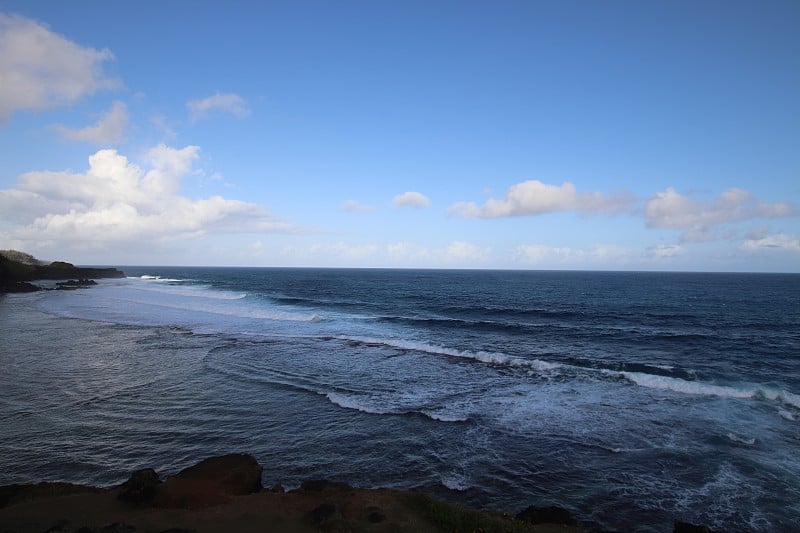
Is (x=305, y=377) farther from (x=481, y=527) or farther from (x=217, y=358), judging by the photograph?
(x=481, y=527)

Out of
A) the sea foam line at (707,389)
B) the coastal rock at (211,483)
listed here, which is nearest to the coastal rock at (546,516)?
the coastal rock at (211,483)

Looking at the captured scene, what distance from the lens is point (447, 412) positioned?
55.2ft

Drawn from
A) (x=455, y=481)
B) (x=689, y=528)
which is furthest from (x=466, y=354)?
(x=689, y=528)

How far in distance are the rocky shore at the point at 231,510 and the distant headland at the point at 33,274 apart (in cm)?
7957

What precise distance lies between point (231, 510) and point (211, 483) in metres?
1.33

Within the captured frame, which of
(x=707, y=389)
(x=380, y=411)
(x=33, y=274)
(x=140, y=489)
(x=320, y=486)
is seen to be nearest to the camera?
(x=140, y=489)

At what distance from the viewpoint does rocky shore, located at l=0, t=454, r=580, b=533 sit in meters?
7.95

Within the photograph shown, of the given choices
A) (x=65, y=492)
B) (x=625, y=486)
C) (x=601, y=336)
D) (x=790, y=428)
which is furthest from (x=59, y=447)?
(x=601, y=336)

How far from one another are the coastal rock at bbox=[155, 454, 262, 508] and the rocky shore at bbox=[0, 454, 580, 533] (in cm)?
2

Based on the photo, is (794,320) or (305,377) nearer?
(305,377)

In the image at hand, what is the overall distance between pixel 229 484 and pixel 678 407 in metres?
17.6

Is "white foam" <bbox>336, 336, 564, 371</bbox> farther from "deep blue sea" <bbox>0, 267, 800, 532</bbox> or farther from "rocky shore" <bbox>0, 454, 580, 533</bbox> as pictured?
"rocky shore" <bbox>0, 454, 580, 533</bbox>

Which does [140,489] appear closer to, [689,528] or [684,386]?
[689,528]

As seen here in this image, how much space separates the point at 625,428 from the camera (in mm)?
15461
